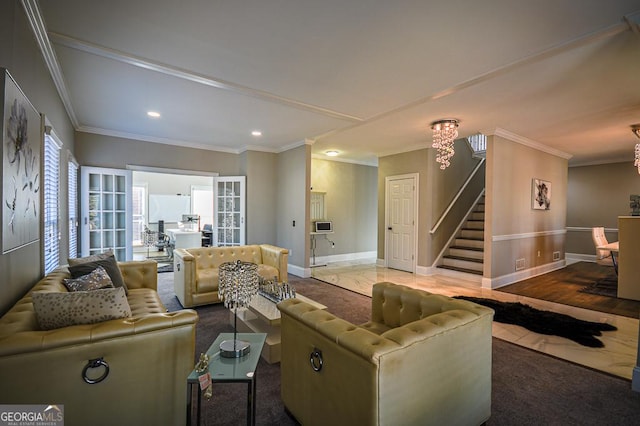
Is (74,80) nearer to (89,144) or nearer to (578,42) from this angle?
(89,144)

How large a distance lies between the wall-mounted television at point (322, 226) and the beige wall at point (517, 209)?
3.42 meters

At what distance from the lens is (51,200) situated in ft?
9.80

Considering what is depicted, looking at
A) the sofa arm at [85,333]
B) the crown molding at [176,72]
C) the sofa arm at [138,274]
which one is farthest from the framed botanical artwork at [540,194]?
the sofa arm at [138,274]

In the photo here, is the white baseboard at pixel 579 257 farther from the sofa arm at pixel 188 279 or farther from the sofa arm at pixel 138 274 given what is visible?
the sofa arm at pixel 138 274

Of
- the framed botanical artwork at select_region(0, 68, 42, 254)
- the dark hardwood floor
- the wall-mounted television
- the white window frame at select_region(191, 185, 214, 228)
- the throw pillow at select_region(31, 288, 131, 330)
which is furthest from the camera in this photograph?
the white window frame at select_region(191, 185, 214, 228)

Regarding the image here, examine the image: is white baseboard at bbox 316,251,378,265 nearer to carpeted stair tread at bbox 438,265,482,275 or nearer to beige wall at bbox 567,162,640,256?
carpeted stair tread at bbox 438,265,482,275

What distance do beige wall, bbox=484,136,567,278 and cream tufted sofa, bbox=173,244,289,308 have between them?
3.58 metres

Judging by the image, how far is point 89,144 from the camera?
499 cm

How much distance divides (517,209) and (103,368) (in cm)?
617

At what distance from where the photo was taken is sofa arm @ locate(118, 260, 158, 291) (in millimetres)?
3221

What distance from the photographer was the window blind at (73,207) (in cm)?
418

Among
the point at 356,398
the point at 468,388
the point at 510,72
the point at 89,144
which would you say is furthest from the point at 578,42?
the point at 89,144

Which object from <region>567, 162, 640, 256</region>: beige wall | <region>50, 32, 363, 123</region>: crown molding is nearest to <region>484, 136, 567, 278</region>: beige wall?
<region>567, 162, 640, 256</region>: beige wall

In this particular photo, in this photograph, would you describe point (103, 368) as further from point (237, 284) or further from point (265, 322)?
point (265, 322)
